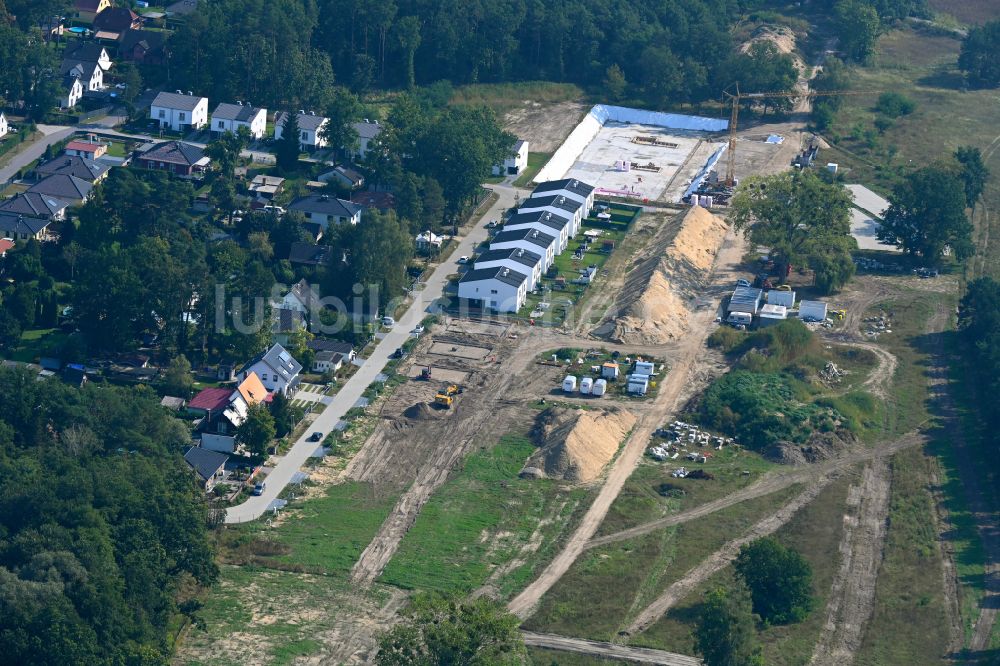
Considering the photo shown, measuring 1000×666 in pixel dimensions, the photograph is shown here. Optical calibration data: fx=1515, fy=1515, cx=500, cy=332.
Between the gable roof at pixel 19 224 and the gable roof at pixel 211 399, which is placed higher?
the gable roof at pixel 19 224

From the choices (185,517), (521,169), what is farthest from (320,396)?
(521,169)

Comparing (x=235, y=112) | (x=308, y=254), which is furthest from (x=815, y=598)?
(x=235, y=112)

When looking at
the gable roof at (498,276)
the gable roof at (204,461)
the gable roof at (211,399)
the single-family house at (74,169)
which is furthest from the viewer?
the single-family house at (74,169)

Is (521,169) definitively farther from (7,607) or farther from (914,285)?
(7,607)

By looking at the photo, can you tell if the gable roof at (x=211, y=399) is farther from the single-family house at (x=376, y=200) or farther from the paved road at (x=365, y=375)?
the single-family house at (x=376, y=200)

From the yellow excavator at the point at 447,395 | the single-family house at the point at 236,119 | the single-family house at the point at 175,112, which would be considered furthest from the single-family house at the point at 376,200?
the yellow excavator at the point at 447,395

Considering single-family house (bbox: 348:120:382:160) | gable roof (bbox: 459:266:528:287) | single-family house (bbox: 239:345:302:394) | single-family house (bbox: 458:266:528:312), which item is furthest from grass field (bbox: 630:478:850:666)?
single-family house (bbox: 348:120:382:160)
